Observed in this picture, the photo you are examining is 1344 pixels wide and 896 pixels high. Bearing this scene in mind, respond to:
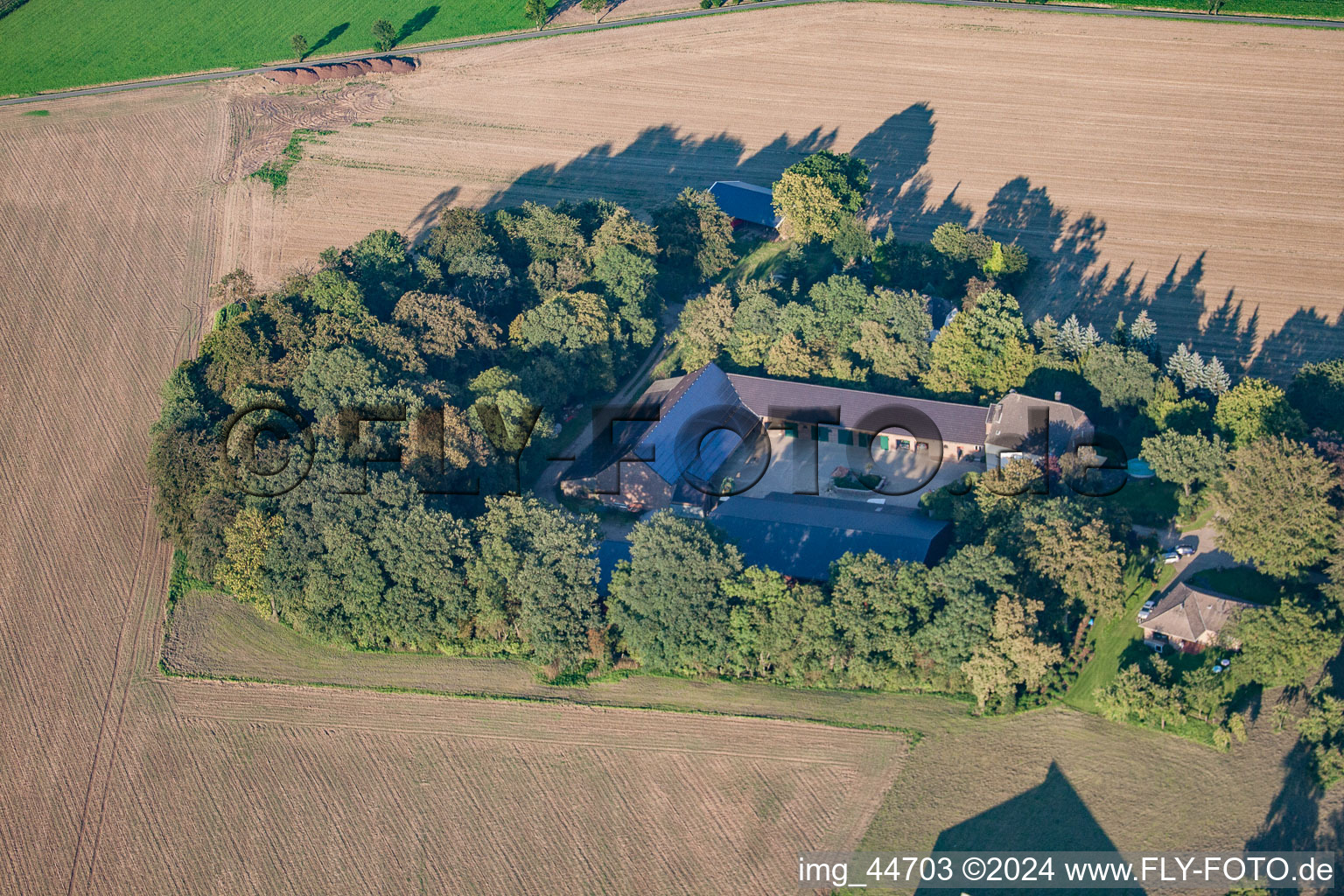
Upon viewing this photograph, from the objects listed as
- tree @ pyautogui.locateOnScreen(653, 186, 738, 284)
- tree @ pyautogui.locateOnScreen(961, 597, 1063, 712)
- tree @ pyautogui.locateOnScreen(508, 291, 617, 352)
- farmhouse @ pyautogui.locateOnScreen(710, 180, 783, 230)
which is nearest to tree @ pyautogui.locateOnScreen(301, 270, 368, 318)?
tree @ pyautogui.locateOnScreen(508, 291, 617, 352)

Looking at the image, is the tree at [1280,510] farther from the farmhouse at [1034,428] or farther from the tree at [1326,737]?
the farmhouse at [1034,428]

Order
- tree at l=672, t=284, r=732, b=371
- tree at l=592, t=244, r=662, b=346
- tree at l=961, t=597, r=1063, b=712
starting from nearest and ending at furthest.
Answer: tree at l=961, t=597, r=1063, b=712
tree at l=672, t=284, r=732, b=371
tree at l=592, t=244, r=662, b=346

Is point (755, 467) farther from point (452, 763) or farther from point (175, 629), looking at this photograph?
point (175, 629)

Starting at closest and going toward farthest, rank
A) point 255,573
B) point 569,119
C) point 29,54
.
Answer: point 255,573
point 569,119
point 29,54

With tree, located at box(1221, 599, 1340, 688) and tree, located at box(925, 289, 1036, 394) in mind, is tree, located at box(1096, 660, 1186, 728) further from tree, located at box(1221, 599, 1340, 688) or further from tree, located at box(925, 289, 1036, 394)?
tree, located at box(925, 289, 1036, 394)

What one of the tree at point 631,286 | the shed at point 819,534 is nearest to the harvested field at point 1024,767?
the shed at point 819,534

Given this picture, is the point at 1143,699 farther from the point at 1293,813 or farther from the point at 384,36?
the point at 384,36

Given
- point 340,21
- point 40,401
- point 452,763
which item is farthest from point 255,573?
point 340,21
